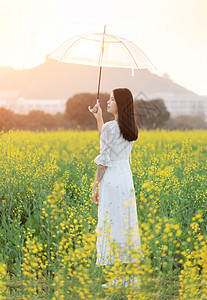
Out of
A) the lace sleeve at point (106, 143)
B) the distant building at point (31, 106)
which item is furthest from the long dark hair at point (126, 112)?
the distant building at point (31, 106)

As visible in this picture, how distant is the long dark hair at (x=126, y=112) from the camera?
371cm

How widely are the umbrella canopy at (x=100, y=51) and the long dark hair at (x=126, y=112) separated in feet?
3.87

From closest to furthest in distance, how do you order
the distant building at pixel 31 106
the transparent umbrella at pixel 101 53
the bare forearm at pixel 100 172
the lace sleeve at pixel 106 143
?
the lace sleeve at pixel 106 143 → the bare forearm at pixel 100 172 → the transparent umbrella at pixel 101 53 → the distant building at pixel 31 106

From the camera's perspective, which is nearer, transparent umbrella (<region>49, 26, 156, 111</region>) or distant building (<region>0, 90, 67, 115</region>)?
transparent umbrella (<region>49, 26, 156, 111</region>)

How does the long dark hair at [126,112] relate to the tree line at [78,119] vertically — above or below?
above

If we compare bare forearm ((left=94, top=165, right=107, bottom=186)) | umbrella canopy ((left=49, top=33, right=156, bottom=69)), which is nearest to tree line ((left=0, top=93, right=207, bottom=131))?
umbrella canopy ((left=49, top=33, right=156, bottom=69))

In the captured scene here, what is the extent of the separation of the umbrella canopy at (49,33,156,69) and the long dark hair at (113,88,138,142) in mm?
1180

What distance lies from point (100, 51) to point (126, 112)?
144cm

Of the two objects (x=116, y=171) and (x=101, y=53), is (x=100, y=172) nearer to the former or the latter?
(x=116, y=171)

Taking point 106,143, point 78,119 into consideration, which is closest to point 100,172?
point 106,143

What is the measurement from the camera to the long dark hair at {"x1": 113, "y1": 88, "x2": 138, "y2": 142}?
371 centimetres

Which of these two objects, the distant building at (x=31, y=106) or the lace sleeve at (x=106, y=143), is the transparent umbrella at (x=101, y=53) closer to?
the lace sleeve at (x=106, y=143)

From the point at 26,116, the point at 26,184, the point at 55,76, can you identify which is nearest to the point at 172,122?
the point at 26,116

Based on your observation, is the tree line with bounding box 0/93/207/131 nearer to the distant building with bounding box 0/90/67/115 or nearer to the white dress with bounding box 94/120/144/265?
the distant building with bounding box 0/90/67/115
